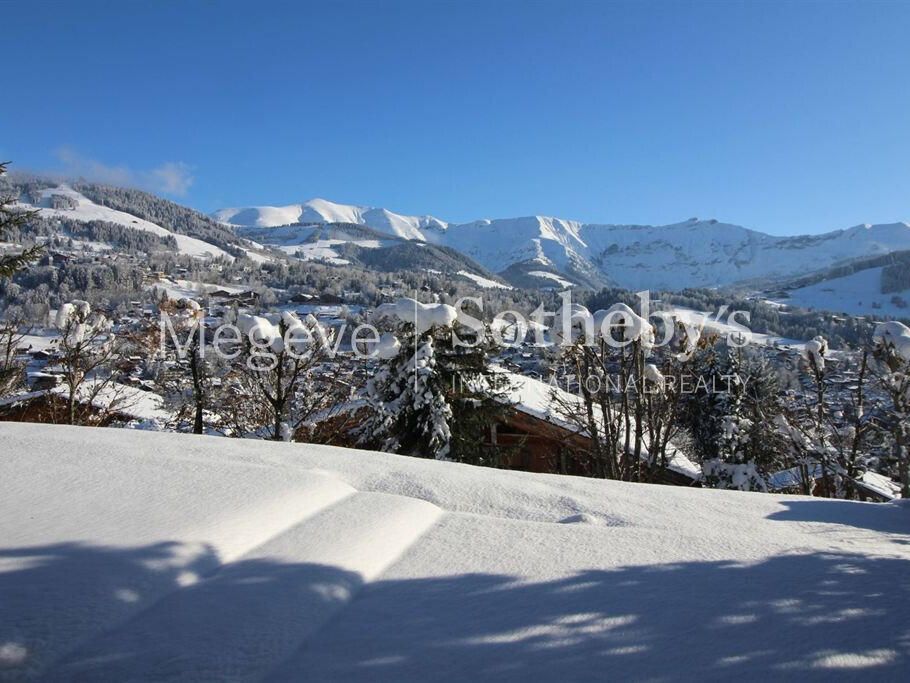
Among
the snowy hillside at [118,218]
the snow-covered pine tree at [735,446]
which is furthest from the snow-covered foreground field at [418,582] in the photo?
the snowy hillside at [118,218]

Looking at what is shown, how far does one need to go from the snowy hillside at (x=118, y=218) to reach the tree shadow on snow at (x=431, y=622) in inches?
6744

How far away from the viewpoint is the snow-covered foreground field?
1.84m

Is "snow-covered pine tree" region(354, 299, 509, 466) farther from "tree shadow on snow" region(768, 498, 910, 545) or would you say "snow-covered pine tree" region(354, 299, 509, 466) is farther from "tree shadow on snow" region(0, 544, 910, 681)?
"tree shadow on snow" region(0, 544, 910, 681)

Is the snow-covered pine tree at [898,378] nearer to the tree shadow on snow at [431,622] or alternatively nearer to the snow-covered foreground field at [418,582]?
the snow-covered foreground field at [418,582]

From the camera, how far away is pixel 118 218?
175000 mm

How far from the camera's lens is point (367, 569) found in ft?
8.43

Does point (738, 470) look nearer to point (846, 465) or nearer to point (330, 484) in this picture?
point (846, 465)

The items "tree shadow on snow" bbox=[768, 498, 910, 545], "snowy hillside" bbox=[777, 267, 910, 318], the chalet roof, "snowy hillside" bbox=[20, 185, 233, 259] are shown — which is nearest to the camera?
"tree shadow on snow" bbox=[768, 498, 910, 545]

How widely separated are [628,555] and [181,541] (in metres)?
2.39

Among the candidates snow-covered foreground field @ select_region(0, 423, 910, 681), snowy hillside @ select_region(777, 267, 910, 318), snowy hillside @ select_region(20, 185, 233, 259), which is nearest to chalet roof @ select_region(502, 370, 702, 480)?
snow-covered foreground field @ select_region(0, 423, 910, 681)

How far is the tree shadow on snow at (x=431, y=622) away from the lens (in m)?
1.80

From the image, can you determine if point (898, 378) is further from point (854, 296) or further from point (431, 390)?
point (854, 296)

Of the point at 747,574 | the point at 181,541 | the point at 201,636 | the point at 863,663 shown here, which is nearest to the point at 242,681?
the point at 201,636

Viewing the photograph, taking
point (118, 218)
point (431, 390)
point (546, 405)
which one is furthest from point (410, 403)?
point (118, 218)
